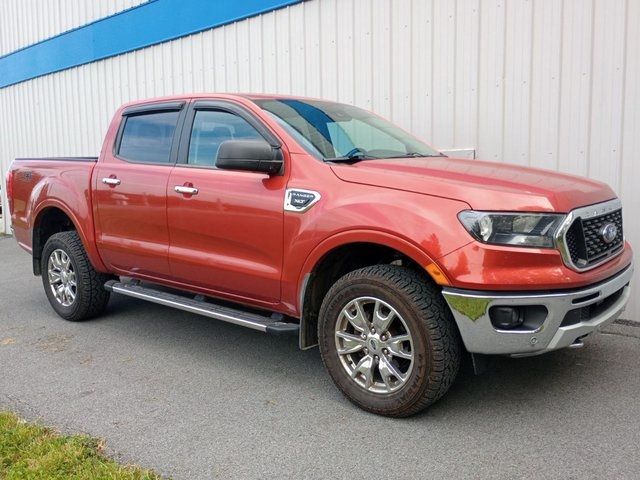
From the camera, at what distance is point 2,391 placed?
3986 mm

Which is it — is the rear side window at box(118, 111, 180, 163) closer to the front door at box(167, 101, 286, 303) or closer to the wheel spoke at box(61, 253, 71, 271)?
the front door at box(167, 101, 286, 303)

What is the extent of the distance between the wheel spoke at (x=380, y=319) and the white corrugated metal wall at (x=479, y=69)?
2.93 m

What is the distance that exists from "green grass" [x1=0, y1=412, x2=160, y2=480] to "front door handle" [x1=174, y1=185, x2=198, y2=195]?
5.78 ft

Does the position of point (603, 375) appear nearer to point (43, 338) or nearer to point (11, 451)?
point (11, 451)

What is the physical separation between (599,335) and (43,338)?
4.67 meters

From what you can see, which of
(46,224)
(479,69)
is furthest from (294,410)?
(479,69)

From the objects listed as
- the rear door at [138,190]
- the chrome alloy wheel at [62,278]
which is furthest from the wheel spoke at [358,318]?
the chrome alloy wheel at [62,278]

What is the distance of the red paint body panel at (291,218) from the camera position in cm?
307

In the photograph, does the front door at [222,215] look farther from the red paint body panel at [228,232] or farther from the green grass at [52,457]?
the green grass at [52,457]

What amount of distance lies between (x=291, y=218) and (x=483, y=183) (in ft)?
3.82

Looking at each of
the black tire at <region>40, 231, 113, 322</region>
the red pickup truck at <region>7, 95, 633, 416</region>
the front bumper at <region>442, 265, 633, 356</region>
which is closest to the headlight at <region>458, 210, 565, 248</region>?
the red pickup truck at <region>7, 95, 633, 416</region>

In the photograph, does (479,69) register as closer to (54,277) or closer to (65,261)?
(65,261)

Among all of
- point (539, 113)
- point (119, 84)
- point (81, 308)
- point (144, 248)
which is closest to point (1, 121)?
point (119, 84)

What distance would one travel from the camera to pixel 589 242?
10.8 feet
